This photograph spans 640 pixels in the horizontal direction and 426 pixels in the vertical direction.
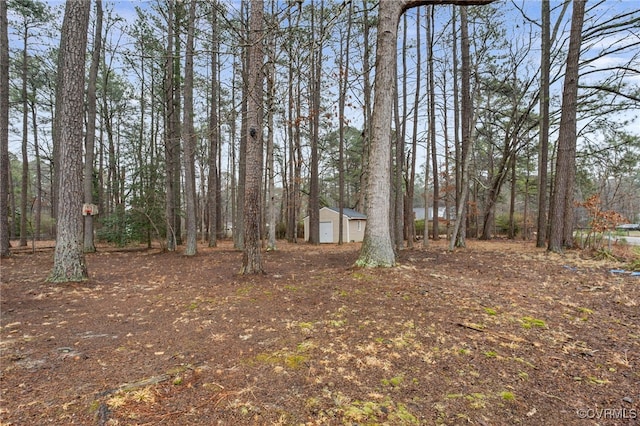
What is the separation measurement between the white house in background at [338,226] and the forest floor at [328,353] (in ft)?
42.6

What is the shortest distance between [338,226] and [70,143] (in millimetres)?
14343

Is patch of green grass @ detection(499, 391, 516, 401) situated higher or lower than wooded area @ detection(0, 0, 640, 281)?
lower

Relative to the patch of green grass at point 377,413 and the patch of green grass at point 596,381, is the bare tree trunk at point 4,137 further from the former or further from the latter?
the patch of green grass at point 596,381

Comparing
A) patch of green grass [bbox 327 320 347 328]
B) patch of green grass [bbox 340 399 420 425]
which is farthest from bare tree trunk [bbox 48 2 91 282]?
patch of green grass [bbox 340 399 420 425]

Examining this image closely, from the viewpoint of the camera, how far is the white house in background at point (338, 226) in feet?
57.5

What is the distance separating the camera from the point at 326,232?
1828cm

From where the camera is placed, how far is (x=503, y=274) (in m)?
5.23

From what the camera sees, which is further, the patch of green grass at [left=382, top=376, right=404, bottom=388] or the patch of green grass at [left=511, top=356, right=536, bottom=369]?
the patch of green grass at [left=511, top=356, right=536, bottom=369]

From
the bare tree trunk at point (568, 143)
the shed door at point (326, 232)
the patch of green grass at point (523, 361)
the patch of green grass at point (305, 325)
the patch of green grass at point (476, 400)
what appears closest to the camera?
the patch of green grass at point (476, 400)

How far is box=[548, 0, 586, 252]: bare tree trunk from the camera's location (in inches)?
318

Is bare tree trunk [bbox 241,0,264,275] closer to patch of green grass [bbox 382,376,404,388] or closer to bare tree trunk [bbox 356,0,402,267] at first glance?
bare tree trunk [bbox 356,0,402,267]

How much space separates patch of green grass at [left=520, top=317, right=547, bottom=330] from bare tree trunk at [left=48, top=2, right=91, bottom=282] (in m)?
6.37

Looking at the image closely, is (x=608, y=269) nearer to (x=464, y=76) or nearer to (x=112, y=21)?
(x=464, y=76)


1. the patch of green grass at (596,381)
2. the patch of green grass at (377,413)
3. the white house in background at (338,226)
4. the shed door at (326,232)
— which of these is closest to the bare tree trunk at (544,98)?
the white house in background at (338,226)
